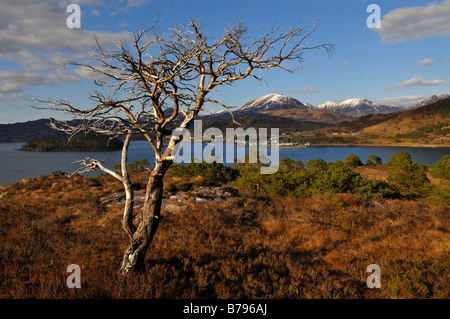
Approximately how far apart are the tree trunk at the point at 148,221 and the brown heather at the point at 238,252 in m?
0.32

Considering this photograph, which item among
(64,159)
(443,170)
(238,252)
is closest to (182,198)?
(238,252)

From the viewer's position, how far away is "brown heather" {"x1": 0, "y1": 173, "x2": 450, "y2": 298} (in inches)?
189

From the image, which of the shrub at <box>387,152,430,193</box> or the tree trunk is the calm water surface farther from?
the tree trunk

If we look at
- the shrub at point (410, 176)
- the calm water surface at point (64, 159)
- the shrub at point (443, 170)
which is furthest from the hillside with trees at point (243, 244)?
the calm water surface at point (64, 159)

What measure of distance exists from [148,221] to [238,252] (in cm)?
346

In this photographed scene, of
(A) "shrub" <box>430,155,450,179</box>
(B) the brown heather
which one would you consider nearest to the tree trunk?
(B) the brown heather

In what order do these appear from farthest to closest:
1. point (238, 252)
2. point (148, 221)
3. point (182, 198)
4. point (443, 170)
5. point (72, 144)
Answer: point (72, 144), point (443, 170), point (182, 198), point (238, 252), point (148, 221)

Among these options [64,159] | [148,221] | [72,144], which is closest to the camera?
[148,221]

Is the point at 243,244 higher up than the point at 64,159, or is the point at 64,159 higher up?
the point at 243,244

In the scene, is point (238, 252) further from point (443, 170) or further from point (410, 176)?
point (410, 176)

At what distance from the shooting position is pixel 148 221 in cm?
492

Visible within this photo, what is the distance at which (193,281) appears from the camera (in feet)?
17.0

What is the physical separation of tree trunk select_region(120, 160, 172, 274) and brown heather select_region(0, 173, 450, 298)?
0.32 metres
